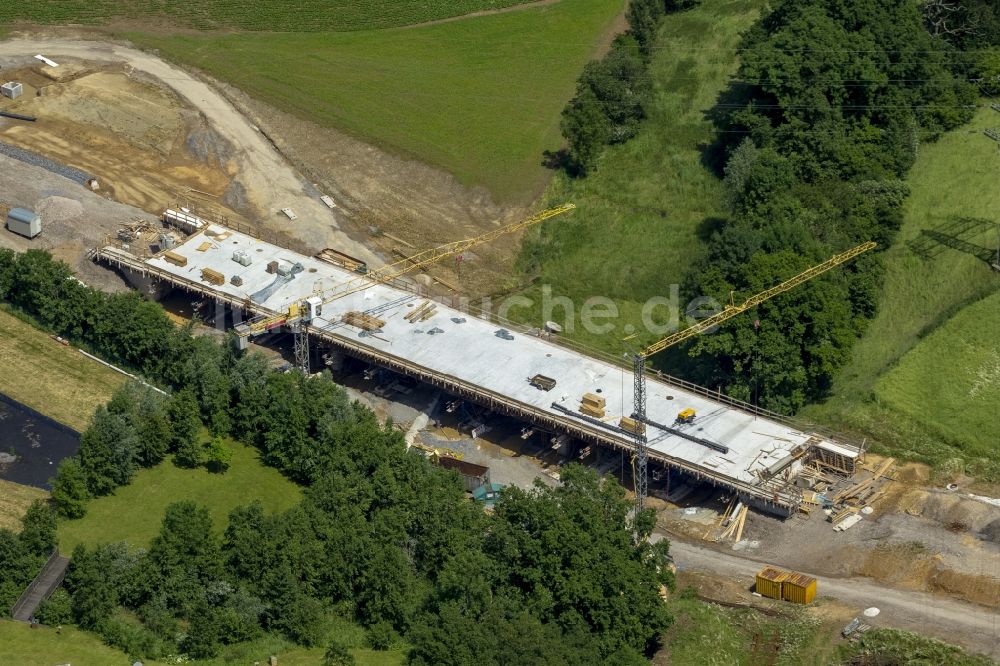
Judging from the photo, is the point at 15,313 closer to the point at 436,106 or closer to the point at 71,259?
the point at 71,259

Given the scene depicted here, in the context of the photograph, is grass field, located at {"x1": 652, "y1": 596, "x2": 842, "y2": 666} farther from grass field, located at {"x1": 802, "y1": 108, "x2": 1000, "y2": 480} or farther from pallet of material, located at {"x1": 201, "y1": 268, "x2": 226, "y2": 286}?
pallet of material, located at {"x1": 201, "y1": 268, "x2": 226, "y2": 286}

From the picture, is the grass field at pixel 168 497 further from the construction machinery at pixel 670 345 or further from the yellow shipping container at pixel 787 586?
the yellow shipping container at pixel 787 586

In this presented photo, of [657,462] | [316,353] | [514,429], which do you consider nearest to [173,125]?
[316,353]

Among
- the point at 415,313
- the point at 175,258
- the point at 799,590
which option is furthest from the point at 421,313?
the point at 799,590

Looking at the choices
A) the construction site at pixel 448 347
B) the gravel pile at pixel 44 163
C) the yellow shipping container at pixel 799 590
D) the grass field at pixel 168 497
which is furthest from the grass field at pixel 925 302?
the gravel pile at pixel 44 163

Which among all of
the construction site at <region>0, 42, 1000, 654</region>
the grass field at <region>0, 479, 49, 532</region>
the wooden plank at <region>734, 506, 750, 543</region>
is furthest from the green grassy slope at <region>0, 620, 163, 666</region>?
the wooden plank at <region>734, 506, 750, 543</region>

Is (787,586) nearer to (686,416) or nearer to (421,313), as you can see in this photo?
(686,416)
